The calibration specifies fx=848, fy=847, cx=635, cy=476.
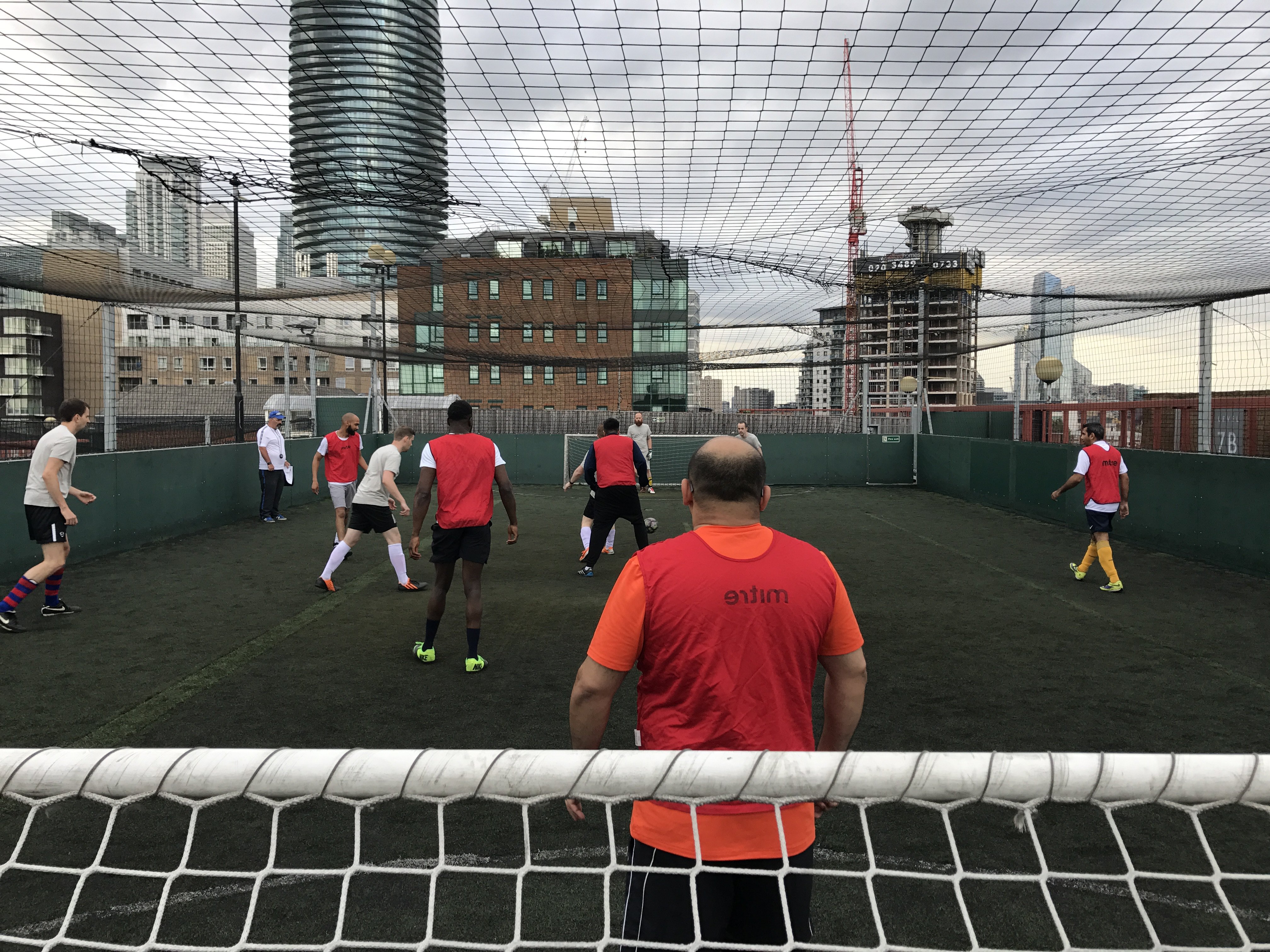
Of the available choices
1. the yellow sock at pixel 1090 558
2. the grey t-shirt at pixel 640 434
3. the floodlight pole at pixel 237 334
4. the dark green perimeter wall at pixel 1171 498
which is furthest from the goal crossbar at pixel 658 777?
the floodlight pole at pixel 237 334

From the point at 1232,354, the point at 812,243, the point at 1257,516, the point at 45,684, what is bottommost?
the point at 45,684

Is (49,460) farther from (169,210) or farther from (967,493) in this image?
(967,493)

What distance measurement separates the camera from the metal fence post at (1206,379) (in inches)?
444

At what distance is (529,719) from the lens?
4848 mm

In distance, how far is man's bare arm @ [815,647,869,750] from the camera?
7.07 ft

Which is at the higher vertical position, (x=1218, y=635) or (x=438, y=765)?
(x=438, y=765)

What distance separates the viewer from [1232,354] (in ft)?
35.1

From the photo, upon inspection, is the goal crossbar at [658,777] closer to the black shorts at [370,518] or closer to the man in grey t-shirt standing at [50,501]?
the man in grey t-shirt standing at [50,501]

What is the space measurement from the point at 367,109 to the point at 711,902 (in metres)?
10.1

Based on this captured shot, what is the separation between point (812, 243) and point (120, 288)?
36.8 feet

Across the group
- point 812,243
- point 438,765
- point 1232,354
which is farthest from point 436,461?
point 812,243

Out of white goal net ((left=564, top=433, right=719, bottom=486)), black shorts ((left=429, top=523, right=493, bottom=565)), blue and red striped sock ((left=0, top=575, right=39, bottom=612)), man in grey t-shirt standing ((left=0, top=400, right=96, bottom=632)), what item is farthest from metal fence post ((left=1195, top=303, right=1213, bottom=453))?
blue and red striped sock ((left=0, top=575, right=39, bottom=612))

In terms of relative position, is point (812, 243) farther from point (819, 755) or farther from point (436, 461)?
point (819, 755)

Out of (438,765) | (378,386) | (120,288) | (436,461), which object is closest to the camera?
(438,765)
